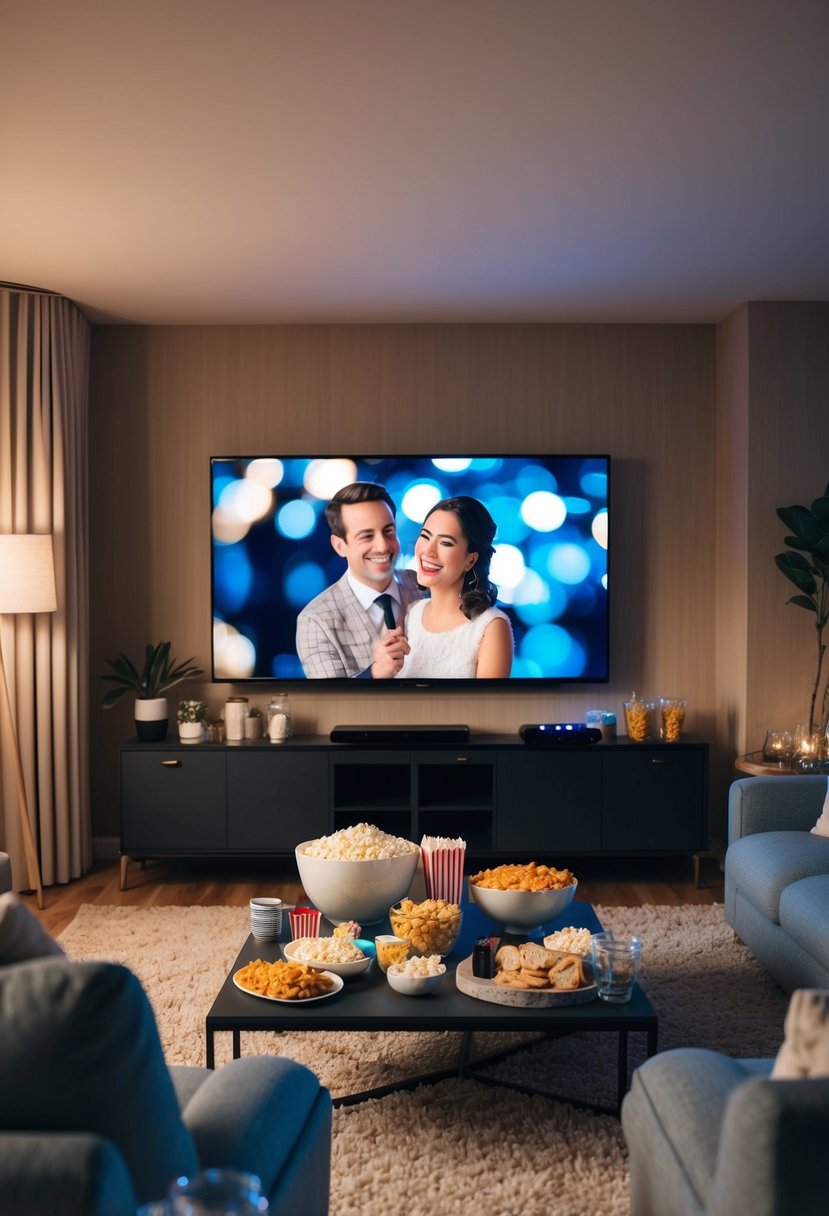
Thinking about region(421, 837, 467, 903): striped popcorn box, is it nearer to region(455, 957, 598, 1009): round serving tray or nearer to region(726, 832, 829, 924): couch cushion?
region(455, 957, 598, 1009): round serving tray

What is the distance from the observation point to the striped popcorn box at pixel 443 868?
3.29 m

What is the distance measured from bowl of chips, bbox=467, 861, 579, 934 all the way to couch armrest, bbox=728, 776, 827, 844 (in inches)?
47.1

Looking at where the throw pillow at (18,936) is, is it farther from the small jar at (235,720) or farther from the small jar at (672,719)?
the small jar at (672,719)

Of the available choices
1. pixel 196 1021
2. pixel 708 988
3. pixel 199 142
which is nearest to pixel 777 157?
pixel 199 142

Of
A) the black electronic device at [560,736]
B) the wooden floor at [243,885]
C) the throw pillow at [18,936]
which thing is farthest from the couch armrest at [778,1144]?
the black electronic device at [560,736]

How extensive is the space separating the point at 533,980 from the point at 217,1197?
172cm

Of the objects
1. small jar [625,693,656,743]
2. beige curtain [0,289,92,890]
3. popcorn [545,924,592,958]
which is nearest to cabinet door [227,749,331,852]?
beige curtain [0,289,92,890]

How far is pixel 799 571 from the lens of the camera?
487 centimetres

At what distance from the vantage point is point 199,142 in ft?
10.8

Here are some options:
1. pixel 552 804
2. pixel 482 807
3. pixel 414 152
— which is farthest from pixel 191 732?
pixel 414 152

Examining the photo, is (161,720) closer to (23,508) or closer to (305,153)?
(23,508)

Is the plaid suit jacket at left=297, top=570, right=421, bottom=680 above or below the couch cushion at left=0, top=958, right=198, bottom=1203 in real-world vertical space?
above

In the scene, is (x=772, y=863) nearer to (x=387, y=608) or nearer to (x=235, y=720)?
(x=387, y=608)

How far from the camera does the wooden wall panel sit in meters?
5.52
